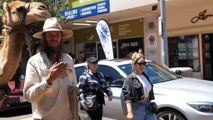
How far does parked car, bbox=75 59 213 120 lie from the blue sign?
7.41m

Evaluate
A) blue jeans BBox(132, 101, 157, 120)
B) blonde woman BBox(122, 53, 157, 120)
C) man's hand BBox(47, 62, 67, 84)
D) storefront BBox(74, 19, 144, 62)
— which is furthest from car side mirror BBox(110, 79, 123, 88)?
storefront BBox(74, 19, 144, 62)

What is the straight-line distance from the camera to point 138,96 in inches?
230

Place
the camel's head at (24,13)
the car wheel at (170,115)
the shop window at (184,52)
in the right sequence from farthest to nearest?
the shop window at (184,52) → the car wheel at (170,115) → the camel's head at (24,13)

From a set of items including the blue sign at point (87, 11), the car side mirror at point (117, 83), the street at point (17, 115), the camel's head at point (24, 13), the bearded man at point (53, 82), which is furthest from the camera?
the blue sign at point (87, 11)

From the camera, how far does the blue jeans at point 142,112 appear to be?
5.81 m

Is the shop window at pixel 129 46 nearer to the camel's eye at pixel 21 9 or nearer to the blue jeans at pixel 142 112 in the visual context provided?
the blue jeans at pixel 142 112

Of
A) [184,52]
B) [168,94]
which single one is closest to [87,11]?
[184,52]

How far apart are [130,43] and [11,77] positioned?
14268 millimetres

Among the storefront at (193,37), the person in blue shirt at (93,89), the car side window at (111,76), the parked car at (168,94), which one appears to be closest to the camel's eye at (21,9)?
the parked car at (168,94)

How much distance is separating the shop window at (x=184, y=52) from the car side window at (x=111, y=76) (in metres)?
7.98

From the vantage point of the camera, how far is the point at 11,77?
14.6ft

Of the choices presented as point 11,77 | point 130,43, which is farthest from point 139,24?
point 11,77

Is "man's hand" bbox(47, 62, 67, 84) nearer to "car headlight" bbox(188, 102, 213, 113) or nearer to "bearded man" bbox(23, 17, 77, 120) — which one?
"bearded man" bbox(23, 17, 77, 120)

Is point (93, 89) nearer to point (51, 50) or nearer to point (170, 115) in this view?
point (170, 115)
